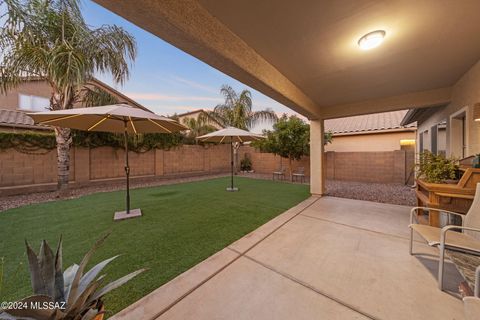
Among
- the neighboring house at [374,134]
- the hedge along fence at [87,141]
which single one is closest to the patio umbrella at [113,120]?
the hedge along fence at [87,141]

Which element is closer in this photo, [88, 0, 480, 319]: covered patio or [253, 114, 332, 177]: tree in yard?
[88, 0, 480, 319]: covered patio

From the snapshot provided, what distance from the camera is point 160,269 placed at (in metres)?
2.39

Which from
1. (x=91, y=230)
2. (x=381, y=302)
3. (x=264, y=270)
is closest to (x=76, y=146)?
(x=91, y=230)

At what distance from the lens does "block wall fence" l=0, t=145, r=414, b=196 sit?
21.1ft

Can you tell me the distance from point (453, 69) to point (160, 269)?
6.16m

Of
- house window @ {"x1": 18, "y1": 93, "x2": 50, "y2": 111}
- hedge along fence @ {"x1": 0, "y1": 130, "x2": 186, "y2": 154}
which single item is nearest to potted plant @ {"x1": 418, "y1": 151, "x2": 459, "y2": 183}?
hedge along fence @ {"x1": 0, "y1": 130, "x2": 186, "y2": 154}

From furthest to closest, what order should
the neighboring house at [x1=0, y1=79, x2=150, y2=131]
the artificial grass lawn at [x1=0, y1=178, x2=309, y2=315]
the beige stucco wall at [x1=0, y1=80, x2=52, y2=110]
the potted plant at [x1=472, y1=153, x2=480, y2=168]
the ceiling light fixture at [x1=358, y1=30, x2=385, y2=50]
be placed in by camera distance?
1. the beige stucco wall at [x1=0, y1=80, x2=52, y2=110]
2. the neighboring house at [x1=0, y1=79, x2=150, y2=131]
3. the potted plant at [x1=472, y1=153, x2=480, y2=168]
4. the ceiling light fixture at [x1=358, y1=30, x2=385, y2=50]
5. the artificial grass lawn at [x1=0, y1=178, x2=309, y2=315]

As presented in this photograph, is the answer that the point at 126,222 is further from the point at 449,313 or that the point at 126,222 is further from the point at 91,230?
the point at 449,313

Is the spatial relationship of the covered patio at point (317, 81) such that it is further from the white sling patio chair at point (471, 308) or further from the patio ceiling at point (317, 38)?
the white sling patio chair at point (471, 308)

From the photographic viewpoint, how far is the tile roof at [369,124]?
34.4ft

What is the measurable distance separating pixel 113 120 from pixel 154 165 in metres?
5.68

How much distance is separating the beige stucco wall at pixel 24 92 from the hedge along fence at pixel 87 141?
4340 mm

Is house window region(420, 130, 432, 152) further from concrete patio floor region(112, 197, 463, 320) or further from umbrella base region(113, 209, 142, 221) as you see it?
umbrella base region(113, 209, 142, 221)

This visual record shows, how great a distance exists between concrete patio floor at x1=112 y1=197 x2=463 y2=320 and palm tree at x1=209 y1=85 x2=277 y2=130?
9.53 m
